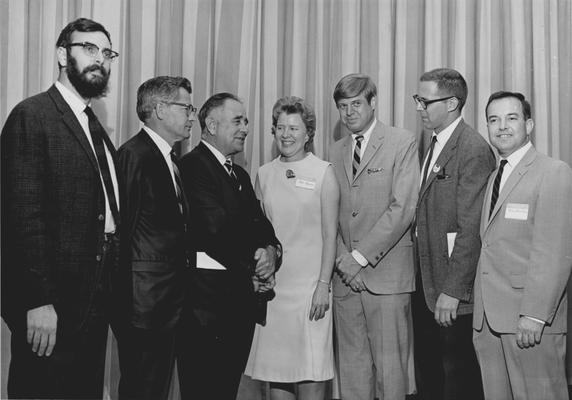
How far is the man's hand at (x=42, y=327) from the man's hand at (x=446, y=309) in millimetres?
1664

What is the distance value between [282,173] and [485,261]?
3.37 feet

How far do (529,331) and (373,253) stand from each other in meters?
0.77

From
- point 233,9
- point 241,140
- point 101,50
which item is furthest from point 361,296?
point 233,9

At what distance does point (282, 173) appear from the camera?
3.20 meters

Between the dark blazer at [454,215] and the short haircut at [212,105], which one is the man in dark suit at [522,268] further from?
the short haircut at [212,105]

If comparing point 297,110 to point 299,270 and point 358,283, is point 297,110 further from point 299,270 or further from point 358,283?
point 358,283

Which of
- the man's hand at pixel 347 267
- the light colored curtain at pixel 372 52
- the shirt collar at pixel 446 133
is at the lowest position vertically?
the man's hand at pixel 347 267

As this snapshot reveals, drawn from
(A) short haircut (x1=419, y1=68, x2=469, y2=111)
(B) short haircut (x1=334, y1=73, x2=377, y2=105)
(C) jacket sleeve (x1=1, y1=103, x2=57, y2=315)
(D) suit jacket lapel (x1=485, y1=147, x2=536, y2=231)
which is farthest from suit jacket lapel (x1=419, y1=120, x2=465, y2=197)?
(C) jacket sleeve (x1=1, y1=103, x2=57, y2=315)

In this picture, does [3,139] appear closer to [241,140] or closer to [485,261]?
[241,140]

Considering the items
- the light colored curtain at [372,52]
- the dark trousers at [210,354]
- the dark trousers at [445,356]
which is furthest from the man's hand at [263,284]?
the light colored curtain at [372,52]

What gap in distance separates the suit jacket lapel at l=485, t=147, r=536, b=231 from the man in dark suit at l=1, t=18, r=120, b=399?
1.58 metres

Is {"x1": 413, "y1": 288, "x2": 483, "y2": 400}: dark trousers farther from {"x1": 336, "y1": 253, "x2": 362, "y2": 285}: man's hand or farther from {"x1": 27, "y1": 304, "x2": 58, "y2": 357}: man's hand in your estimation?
{"x1": 27, "y1": 304, "x2": 58, "y2": 357}: man's hand

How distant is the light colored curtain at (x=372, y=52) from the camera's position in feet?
13.2

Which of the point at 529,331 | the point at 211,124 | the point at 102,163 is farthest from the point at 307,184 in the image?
the point at 529,331
